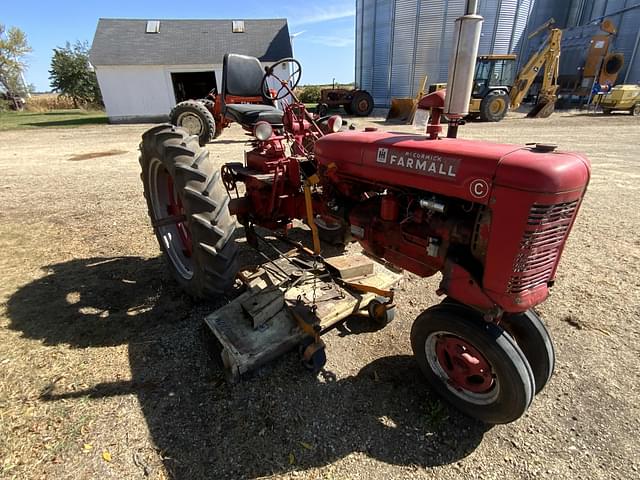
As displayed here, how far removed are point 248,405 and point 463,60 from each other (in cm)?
207

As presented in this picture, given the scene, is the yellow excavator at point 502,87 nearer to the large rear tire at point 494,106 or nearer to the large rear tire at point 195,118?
the large rear tire at point 494,106

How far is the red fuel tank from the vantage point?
1.49 metres

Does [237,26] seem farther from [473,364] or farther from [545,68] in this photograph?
[473,364]

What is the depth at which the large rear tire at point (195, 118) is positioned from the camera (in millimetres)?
9328

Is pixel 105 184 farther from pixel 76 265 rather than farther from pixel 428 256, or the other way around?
pixel 428 256

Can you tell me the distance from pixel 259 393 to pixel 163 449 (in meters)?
0.55

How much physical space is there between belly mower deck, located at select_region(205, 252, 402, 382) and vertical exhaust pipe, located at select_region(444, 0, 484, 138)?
134cm

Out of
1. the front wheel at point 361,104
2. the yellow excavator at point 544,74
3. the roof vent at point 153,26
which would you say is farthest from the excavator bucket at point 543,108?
the roof vent at point 153,26

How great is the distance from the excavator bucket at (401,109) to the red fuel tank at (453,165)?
1397 cm

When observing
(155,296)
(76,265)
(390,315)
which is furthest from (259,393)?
(76,265)

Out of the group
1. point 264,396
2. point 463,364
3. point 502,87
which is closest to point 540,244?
point 463,364

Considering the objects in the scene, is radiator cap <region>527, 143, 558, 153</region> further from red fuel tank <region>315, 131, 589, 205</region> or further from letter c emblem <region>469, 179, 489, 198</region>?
letter c emblem <region>469, 179, 489, 198</region>

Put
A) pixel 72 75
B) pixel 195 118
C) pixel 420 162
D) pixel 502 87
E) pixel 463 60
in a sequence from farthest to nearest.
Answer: pixel 72 75 → pixel 502 87 → pixel 195 118 → pixel 420 162 → pixel 463 60

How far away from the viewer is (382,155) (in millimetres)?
2061
